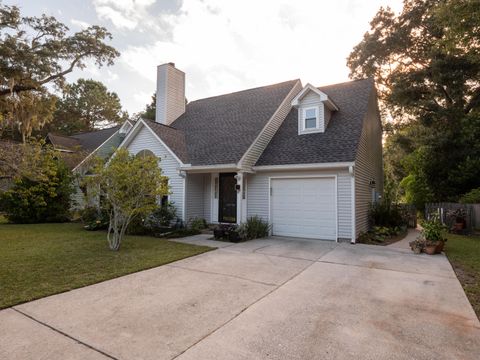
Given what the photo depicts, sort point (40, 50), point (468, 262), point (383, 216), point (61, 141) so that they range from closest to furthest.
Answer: point (468, 262), point (383, 216), point (40, 50), point (61, 141)

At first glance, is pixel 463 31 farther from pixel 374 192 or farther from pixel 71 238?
pixel 71 238

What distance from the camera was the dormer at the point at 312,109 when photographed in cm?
1154

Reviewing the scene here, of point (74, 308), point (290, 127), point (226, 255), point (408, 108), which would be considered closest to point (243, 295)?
point (74, 308)

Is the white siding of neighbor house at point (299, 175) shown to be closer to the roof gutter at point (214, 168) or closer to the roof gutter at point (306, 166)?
the roof gutter at point (306, 166)

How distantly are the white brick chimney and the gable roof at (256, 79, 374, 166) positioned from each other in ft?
22.8

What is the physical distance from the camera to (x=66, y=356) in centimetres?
276

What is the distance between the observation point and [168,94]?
53.5 feet

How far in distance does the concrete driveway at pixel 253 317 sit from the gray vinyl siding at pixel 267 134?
5.72 meters

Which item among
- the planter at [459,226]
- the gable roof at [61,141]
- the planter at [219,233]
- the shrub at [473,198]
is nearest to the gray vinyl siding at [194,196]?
the planter at [219,233]

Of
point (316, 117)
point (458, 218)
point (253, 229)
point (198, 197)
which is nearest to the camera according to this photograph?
point (253, 229)

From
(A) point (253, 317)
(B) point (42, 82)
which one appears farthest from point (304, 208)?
(B) point (42, 82)

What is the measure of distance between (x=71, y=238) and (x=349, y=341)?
32.1ft

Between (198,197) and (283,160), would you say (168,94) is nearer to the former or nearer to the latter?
(198,197)

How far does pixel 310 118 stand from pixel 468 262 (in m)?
7.34
